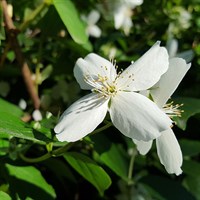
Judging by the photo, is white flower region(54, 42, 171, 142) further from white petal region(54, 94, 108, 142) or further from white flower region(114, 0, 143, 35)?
white flower region(114, 0, 143, 35)

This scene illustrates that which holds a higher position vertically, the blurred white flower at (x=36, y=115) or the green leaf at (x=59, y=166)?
the blurred white flower at (x=36, y=115)

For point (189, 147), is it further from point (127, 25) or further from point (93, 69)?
point (127, 25)

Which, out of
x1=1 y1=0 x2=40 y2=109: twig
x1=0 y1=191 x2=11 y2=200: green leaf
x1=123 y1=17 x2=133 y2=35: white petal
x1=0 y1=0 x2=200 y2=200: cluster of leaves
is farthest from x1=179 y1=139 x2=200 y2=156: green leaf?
x1=123 y1=17 x2=133 y2=35: white petal

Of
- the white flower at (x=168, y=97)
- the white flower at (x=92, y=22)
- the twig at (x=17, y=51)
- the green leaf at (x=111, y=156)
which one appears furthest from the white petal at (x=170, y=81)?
the white flower at (x=92, y=22)

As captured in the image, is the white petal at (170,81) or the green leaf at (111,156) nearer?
the white petal at (170,81)

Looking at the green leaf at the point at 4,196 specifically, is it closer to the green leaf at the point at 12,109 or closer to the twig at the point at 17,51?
the green leaf at the point at 12,109

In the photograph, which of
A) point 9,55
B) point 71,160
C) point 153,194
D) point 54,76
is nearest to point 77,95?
point 54,76
